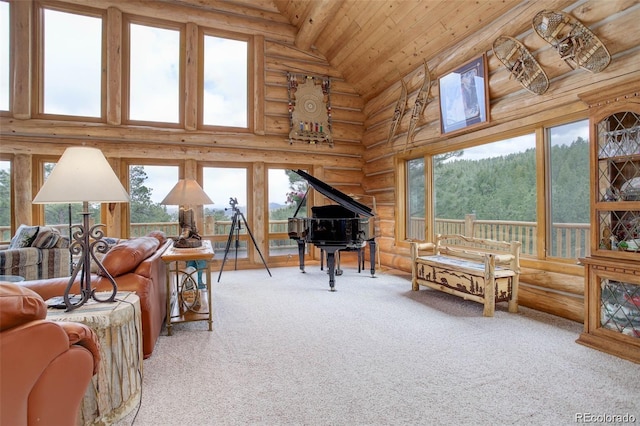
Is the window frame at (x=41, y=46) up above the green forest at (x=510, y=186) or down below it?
above

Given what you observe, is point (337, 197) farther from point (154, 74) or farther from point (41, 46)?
point (41, 46)

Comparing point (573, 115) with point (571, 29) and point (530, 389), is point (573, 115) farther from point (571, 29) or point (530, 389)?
point (530, 389)

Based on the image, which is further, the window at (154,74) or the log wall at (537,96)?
the window at (154,74)

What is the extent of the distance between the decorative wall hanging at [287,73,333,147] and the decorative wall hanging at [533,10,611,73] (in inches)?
154

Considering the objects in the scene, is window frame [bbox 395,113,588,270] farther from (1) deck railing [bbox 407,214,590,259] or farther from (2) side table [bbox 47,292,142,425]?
(2) side table [bbox 47,292,142,425]

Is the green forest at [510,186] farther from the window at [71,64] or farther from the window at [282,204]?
the window at [71,64]

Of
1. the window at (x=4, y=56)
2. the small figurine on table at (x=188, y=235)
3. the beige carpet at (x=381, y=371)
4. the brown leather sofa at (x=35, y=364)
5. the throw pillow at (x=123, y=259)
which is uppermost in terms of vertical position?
the window at (x=4, y=56)

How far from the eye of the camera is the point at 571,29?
3.06 metres

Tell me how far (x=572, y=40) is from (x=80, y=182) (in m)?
4.10

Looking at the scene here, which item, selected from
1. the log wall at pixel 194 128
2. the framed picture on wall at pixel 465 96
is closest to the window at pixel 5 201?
the log wall at pixel 194 128

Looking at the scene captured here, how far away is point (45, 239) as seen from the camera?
4.07 metres

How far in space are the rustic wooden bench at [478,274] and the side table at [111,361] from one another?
315 centimetres

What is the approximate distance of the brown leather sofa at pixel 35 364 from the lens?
1.05 meters

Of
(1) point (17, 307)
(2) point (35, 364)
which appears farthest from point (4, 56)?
(2) point (35, 364)
